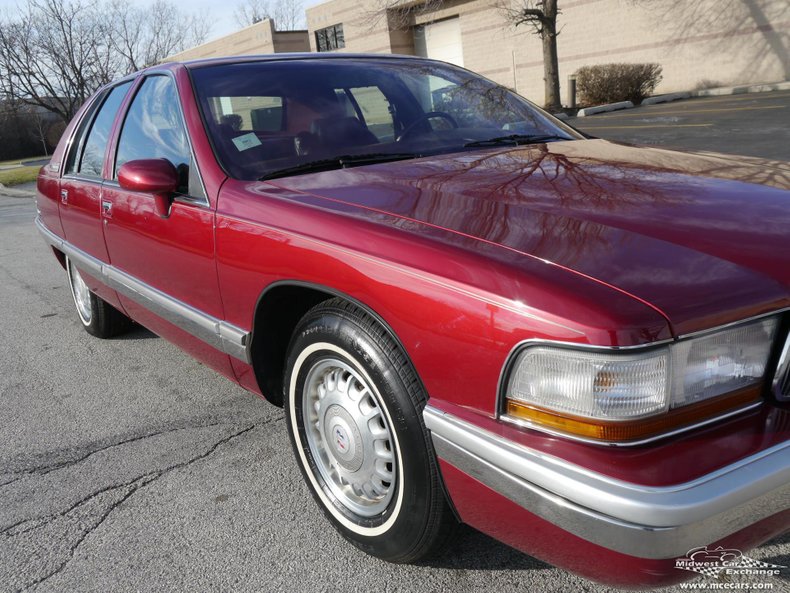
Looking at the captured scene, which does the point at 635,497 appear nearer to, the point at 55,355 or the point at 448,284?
the point at 448,284

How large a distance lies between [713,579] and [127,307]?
2.99m

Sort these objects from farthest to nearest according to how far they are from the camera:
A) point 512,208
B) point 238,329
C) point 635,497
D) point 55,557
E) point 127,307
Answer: point 127,307, point 238,329, point 55,557, point 512,208, point 635,497

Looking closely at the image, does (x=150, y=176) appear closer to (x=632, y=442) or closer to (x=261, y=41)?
(x=632, y=442)

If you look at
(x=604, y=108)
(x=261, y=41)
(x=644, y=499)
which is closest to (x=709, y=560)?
(x=644, y=499)

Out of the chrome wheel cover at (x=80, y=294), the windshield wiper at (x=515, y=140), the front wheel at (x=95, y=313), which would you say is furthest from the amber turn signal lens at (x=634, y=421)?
the chrome wheel cover at (x=80, y=294)

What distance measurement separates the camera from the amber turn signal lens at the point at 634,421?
148 cm

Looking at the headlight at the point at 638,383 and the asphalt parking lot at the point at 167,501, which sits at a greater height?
the headlight at the point at 638,383

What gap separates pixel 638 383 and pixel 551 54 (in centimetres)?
1967

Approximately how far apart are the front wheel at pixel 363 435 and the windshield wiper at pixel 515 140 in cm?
122

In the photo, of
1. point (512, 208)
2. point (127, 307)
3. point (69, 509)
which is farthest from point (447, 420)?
point (127, 307)

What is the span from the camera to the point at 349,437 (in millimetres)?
2184

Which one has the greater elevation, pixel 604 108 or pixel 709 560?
pixel 604 108

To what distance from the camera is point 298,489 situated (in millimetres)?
2650

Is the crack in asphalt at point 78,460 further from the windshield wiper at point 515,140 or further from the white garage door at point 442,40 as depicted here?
the white garage door at point 442,40
